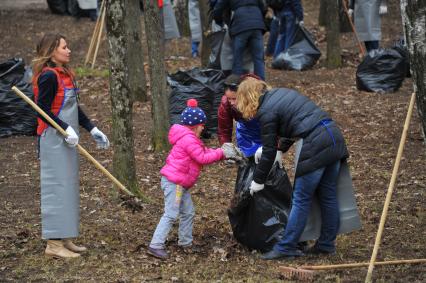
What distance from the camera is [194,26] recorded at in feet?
49.0

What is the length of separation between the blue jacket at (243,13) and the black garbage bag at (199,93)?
1190 millimetres

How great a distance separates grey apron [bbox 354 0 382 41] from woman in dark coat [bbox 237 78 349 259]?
8.10 metres

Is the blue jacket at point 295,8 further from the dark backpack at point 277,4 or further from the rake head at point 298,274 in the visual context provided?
the rake head at point 298,274

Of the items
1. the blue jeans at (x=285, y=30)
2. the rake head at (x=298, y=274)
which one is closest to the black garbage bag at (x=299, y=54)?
the blue jeans at (x=285, y=30)

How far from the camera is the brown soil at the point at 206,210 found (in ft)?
19.1

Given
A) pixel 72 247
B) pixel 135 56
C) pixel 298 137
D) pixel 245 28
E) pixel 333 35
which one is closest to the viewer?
pixel 298 137

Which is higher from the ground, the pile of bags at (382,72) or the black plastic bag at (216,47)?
the black plastic bag at (216,47)

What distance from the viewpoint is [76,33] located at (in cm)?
1781

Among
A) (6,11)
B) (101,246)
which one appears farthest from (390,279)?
(6,11)

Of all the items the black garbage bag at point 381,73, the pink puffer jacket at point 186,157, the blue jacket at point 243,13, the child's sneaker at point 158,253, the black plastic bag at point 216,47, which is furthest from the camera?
the black garbage bag at point 381,73

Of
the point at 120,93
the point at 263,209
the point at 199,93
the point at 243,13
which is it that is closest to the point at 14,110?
the point at 199,93

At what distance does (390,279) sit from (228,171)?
3496mm

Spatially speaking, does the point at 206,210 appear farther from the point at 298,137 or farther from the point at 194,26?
the point at 194,26

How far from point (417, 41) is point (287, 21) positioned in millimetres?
8827
